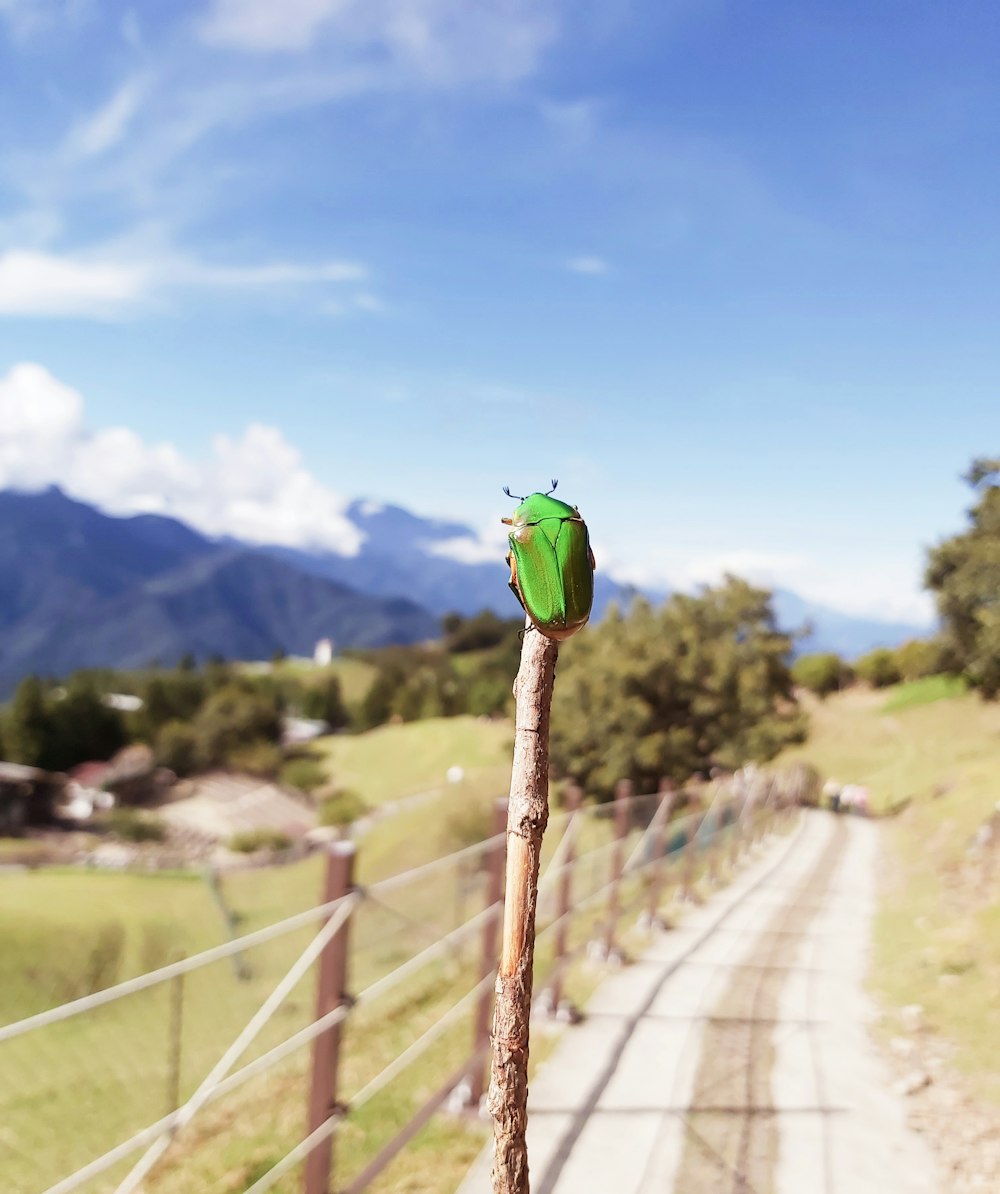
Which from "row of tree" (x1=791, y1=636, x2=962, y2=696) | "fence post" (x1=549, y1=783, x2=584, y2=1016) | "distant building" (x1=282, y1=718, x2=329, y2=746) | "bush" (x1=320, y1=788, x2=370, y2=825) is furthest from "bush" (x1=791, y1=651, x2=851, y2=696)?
"fence post" (x1=549, y1=783, x2=584, y2=1016)

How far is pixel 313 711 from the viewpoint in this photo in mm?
87188

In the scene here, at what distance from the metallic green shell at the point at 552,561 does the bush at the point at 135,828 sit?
5663 cm

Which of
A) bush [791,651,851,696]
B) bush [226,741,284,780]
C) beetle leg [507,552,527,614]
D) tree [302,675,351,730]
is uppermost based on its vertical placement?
beetle leg [507,552,527,614]

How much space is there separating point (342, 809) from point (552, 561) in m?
54.6

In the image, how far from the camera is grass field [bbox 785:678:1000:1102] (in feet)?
18.4

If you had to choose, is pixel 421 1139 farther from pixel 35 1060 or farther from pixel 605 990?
pixel 35 1060

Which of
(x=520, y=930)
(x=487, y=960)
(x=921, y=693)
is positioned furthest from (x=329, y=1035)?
(x=921, y=693)

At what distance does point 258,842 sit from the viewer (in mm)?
47719

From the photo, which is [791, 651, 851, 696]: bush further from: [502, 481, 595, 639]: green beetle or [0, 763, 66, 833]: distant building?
[502, 481, 595, 639]: green beetle

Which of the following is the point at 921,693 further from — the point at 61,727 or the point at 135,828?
the point at 61,727

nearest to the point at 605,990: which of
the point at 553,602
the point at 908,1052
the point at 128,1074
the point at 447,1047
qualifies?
the point at 447,1047

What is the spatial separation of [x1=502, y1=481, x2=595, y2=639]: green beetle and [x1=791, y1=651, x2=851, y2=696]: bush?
52.2m

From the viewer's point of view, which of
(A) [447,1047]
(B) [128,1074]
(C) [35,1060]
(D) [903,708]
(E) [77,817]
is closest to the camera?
(A) [447,1047]

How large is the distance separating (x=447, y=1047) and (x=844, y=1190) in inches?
105
